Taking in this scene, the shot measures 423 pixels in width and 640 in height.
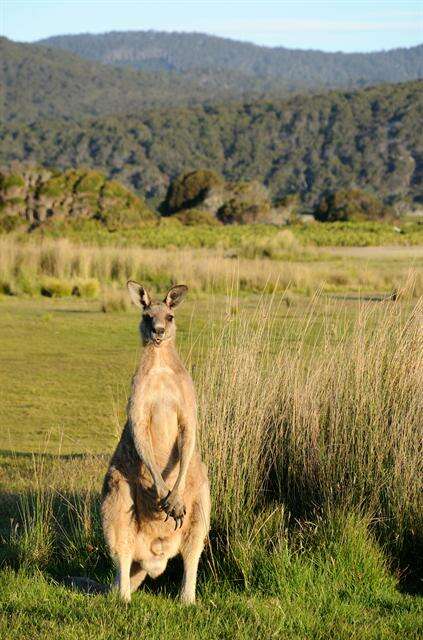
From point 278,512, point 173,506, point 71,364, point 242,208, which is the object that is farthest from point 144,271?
point 242,208

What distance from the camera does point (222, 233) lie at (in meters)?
47.5

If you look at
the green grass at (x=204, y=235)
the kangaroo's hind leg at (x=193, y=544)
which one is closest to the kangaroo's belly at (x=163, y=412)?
the kangaroo's hind leg at (x=193, y=544)

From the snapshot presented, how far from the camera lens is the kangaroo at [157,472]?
17.0 ft

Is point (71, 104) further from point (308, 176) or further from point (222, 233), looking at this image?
point (222, 233)

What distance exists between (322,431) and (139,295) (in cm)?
202

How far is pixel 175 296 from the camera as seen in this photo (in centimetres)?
524

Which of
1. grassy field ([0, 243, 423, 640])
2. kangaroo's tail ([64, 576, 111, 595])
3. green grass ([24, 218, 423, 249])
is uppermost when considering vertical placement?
grassy field ([0, 243, 423, 640])

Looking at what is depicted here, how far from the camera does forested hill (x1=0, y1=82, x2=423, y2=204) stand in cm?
9925

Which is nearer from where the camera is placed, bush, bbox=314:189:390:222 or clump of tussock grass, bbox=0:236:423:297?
clump of tussock grass, bbox=0:236:423:297

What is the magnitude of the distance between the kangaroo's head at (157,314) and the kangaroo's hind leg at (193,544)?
932mm

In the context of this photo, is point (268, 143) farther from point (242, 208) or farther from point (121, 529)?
point (121, 529)

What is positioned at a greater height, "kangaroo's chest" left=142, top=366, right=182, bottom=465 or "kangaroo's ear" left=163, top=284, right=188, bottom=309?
"kangaroo's ear" left=163, top=284, right=188, bottom=309

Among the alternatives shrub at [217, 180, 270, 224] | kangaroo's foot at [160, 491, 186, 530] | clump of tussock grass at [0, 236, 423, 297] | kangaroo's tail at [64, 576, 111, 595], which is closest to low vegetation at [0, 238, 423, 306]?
clump of tussock grass at [0, 236, 423, 297]

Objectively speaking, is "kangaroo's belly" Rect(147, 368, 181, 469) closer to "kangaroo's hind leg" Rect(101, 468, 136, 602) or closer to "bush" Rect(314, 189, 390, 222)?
"kangaroo's hind leg" Rect(101, 468, 136, 602)
